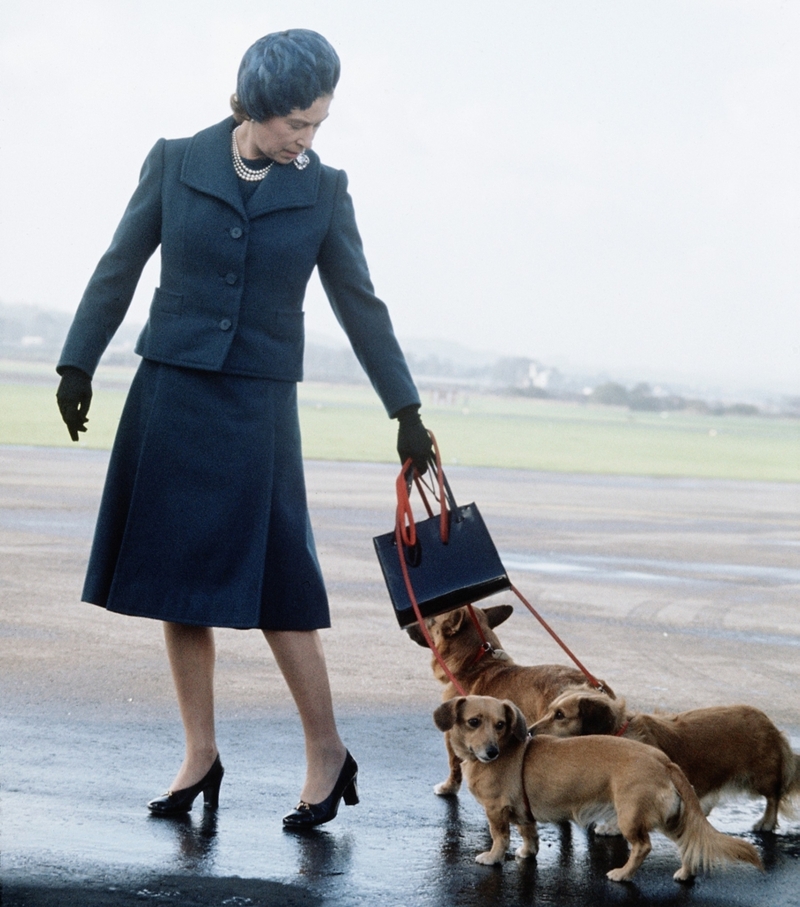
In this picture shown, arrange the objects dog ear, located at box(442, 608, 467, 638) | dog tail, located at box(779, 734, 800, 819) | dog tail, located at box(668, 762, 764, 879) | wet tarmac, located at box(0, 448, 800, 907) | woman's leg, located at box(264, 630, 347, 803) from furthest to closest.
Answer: dog ear, located at box(442, 608, 467, 638)
dog tail, located at box(779, 734, 800, 819)
woman's leg, located at box(264, 630, 347, 803)
dog tail, located at box(668, 762, 764, 879)
wet tarmac, located at box(0, 448, 800, 907)

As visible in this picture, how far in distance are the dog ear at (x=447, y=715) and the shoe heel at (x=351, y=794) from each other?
41cm

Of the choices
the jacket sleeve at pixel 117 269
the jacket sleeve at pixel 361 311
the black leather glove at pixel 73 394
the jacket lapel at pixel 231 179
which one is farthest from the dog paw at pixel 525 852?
the jacket lapel at pixel 231 179

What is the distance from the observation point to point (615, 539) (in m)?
14.4

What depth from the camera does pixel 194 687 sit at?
14.8 ft

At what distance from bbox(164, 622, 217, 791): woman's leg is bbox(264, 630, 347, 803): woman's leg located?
23cm

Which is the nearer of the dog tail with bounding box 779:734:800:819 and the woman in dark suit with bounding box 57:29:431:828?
the woman in dark suit with bounding box 57:29:431:828

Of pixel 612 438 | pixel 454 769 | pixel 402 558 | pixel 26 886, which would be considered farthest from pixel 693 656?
pixel 612 438

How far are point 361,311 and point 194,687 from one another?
1.35 metres

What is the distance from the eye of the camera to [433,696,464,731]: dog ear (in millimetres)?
4363

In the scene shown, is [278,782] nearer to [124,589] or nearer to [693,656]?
[124,589]

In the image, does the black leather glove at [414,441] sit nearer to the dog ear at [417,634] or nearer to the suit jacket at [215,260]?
the suit jacket at [215,260]

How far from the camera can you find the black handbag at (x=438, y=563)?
450 cm

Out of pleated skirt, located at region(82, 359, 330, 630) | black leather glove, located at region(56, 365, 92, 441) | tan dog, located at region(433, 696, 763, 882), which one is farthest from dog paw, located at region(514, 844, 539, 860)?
black leather glove, located at region(56, 365, 92, 441)

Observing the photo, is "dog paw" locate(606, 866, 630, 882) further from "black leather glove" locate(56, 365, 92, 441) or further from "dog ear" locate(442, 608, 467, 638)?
"black leather glove" locate(56, 365, 92, 441)
